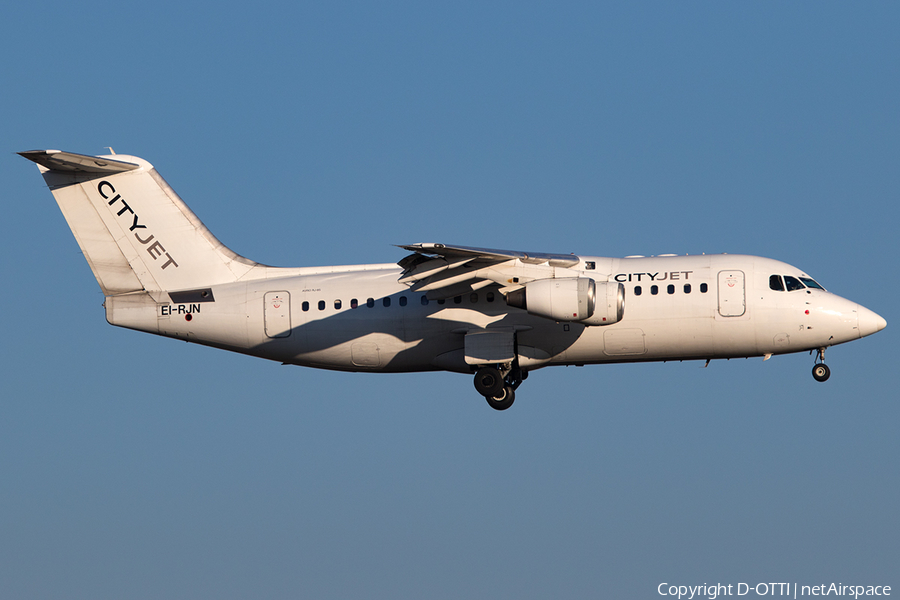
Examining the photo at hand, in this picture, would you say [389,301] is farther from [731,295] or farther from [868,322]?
[868,322]

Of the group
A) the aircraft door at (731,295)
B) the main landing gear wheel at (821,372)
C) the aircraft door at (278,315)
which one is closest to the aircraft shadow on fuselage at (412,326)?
the aircraft door at (278,315)

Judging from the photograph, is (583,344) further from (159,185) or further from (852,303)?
(159,185)

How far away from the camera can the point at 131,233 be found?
27516 mm

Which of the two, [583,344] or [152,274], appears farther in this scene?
[152,274]

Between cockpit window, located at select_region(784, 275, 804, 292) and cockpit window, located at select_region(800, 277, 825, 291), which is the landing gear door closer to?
cockpit window, located at select_region(784, 275, 804, 292)

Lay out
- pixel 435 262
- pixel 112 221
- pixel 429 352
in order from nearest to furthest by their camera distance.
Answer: pixel 435 262
pixel 429 352
pixel 112 221

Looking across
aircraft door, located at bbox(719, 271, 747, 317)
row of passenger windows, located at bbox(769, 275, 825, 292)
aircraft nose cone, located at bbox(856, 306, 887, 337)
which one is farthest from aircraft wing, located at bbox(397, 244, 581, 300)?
aircraft nose cone, located at bbox(856, 306, 887, 337)

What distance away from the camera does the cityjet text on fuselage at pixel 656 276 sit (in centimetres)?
2459

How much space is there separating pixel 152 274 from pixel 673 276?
1269cm

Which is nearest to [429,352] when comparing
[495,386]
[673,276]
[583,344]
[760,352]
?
[495,386]

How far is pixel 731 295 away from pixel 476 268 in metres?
5.75

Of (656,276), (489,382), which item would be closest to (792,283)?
(656,276)

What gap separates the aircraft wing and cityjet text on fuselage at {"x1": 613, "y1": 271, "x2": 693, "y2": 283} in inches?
43.3

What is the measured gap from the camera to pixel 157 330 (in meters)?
26.8
